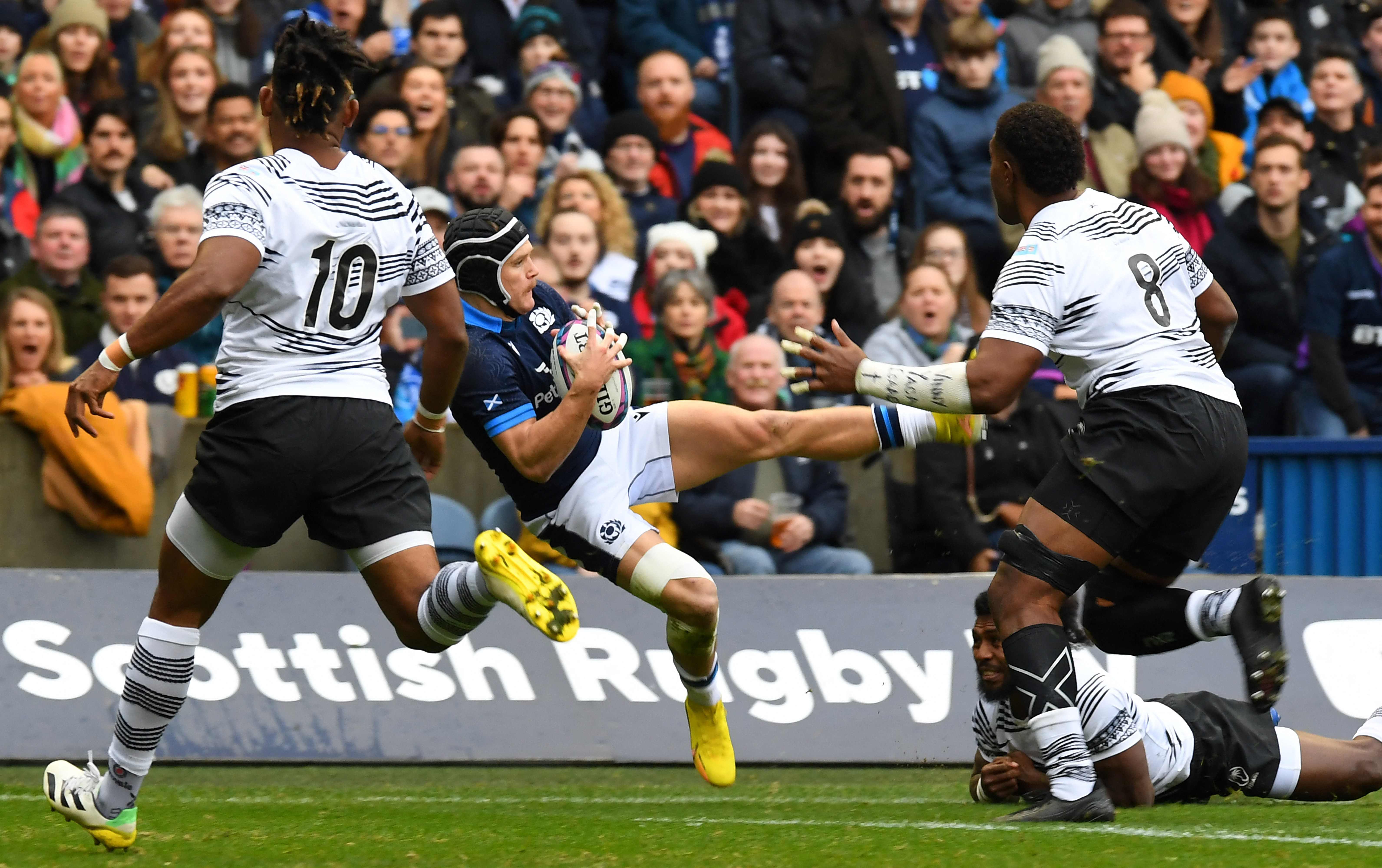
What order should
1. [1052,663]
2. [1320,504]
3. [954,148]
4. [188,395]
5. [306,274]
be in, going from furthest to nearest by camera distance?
[954,148], [188,395], [1320,504], [1052,663], [306,274]

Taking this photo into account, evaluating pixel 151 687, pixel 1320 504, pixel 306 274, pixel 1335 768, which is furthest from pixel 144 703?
pixel 1320 504

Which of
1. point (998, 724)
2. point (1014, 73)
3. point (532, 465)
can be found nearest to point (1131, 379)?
point (998, 724)

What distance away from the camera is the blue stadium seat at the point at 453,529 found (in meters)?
8.87

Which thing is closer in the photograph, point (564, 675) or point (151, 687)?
point (151, 687)

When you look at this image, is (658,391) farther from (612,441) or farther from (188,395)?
(612,441)

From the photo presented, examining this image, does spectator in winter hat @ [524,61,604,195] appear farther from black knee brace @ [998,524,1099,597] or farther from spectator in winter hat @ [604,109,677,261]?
black knee brace @ [998,524,1099,597]

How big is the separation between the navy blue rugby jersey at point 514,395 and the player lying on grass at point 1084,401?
117 cm

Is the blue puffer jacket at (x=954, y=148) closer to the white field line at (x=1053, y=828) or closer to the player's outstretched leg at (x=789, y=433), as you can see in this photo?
the player's outstretched leg at (x=789, y=433)

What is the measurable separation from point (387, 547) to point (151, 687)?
2.64 ft

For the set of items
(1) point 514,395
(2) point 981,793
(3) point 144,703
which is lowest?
(2) point 981,793

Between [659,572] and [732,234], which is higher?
[732,234]

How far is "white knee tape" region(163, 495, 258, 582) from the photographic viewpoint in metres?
5.19

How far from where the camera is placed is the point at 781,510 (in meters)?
8.88

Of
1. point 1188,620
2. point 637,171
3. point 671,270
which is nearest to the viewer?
point 1188,620
